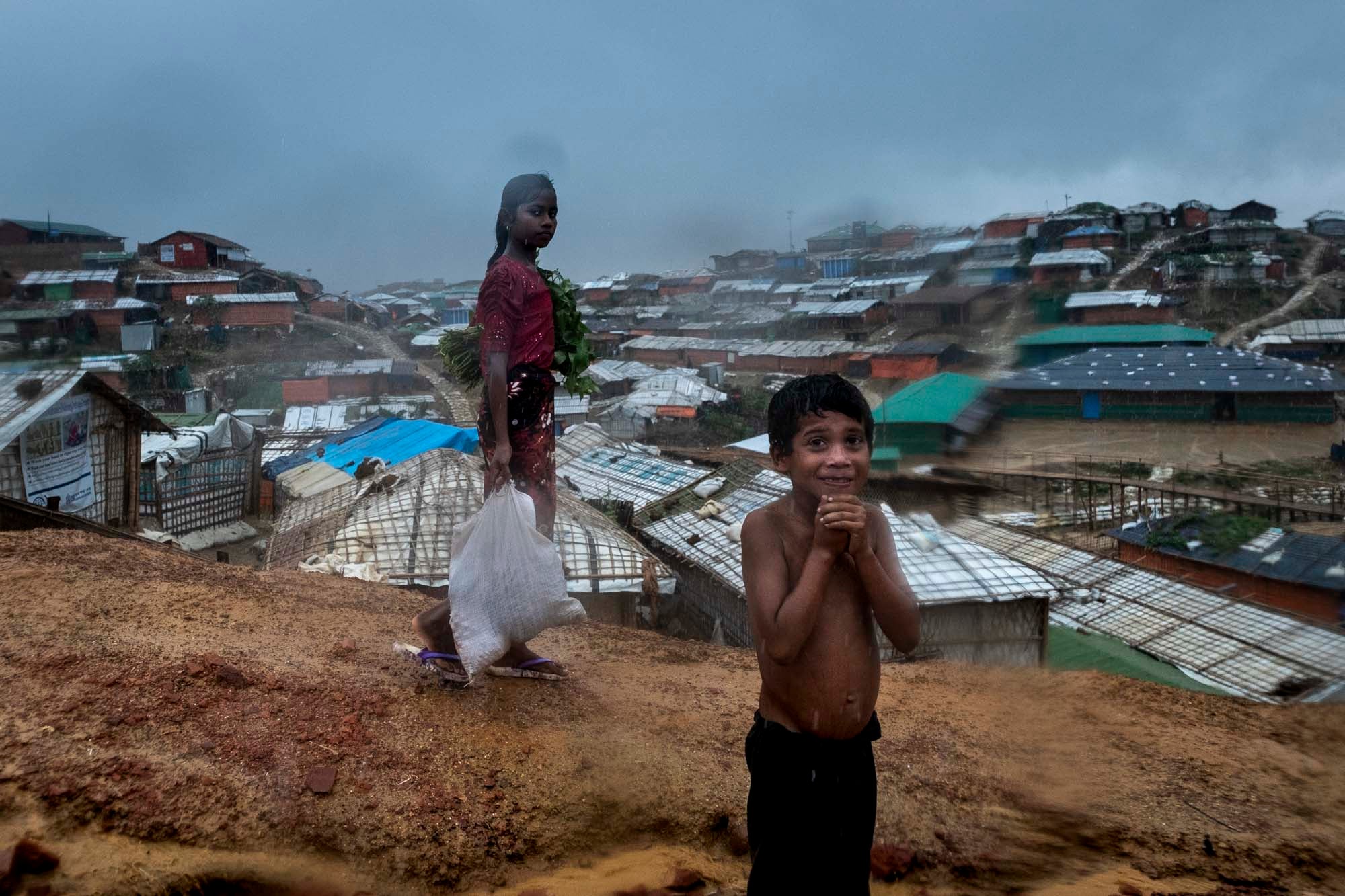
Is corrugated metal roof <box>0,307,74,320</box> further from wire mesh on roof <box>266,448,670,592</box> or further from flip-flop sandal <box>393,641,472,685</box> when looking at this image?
flip-flop sandal <box>393,641,472,685</box>

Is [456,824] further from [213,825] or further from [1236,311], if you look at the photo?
[1236,311]

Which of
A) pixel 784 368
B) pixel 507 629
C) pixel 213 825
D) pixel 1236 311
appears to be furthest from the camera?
pixel 784 368

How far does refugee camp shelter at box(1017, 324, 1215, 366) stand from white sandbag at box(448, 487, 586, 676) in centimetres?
185

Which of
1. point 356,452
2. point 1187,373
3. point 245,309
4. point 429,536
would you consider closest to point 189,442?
point 356,452

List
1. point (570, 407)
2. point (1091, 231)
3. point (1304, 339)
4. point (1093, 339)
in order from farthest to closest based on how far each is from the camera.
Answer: point (570, 407)
point (1304, 339)
point (1091, 231)
point (1093, 339)

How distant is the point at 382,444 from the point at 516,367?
1338 centimetres

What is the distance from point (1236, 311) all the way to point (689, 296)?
20546mm

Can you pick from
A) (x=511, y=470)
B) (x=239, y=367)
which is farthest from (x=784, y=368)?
(x=239, y=367)

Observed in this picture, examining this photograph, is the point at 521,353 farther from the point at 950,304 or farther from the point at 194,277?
the point at 194,277

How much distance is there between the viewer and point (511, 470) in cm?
346

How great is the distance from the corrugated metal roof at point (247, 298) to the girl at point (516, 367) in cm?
3365

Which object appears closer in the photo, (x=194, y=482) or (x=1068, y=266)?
(x=1068, y=266)

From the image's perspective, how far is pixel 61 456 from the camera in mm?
9492

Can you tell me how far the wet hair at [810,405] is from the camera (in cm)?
210
